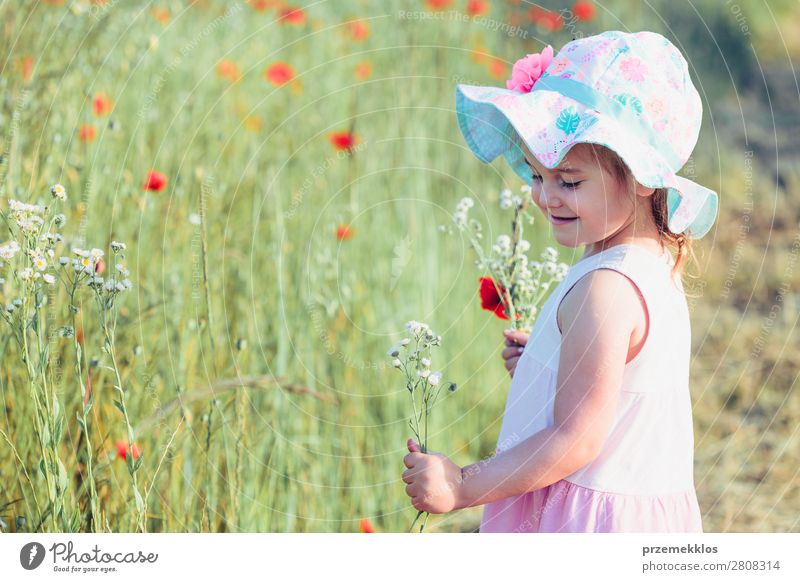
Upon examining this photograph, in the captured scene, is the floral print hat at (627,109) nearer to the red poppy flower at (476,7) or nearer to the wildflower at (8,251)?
the wildflower at (8,251)

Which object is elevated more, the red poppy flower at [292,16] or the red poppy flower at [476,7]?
the red poppy flower at [476,7]

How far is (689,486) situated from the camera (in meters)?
1.25

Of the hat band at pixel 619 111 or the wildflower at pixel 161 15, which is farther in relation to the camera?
the wildflower at pixel 161 15

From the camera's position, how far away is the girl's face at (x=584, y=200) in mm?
1154

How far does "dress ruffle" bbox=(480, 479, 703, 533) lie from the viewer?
1195mm

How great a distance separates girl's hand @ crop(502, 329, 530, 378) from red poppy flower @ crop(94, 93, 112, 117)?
0.90 meters

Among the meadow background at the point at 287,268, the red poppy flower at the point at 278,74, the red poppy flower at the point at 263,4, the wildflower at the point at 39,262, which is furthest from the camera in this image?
the red poppy flower at the point at 263,4

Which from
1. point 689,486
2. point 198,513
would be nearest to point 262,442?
point 198,513

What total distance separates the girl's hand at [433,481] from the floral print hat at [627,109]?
369mm

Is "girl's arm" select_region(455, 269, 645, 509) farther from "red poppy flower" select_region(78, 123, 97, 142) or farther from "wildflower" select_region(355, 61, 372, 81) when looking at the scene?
"wildflower" select_region(355, 61, 372, 81)

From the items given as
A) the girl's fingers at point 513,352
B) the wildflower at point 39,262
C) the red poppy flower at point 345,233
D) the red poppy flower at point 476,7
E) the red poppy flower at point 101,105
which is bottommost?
the girl's fingers at point 513,352

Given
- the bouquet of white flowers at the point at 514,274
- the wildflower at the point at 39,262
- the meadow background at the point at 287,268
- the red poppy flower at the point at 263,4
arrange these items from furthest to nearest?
the red poppy flower at the point at 263,4, the meadow background at the point at 287,268, the bouquet of white flowers at the point at 514,274, the wildflower at the point at 39,262
